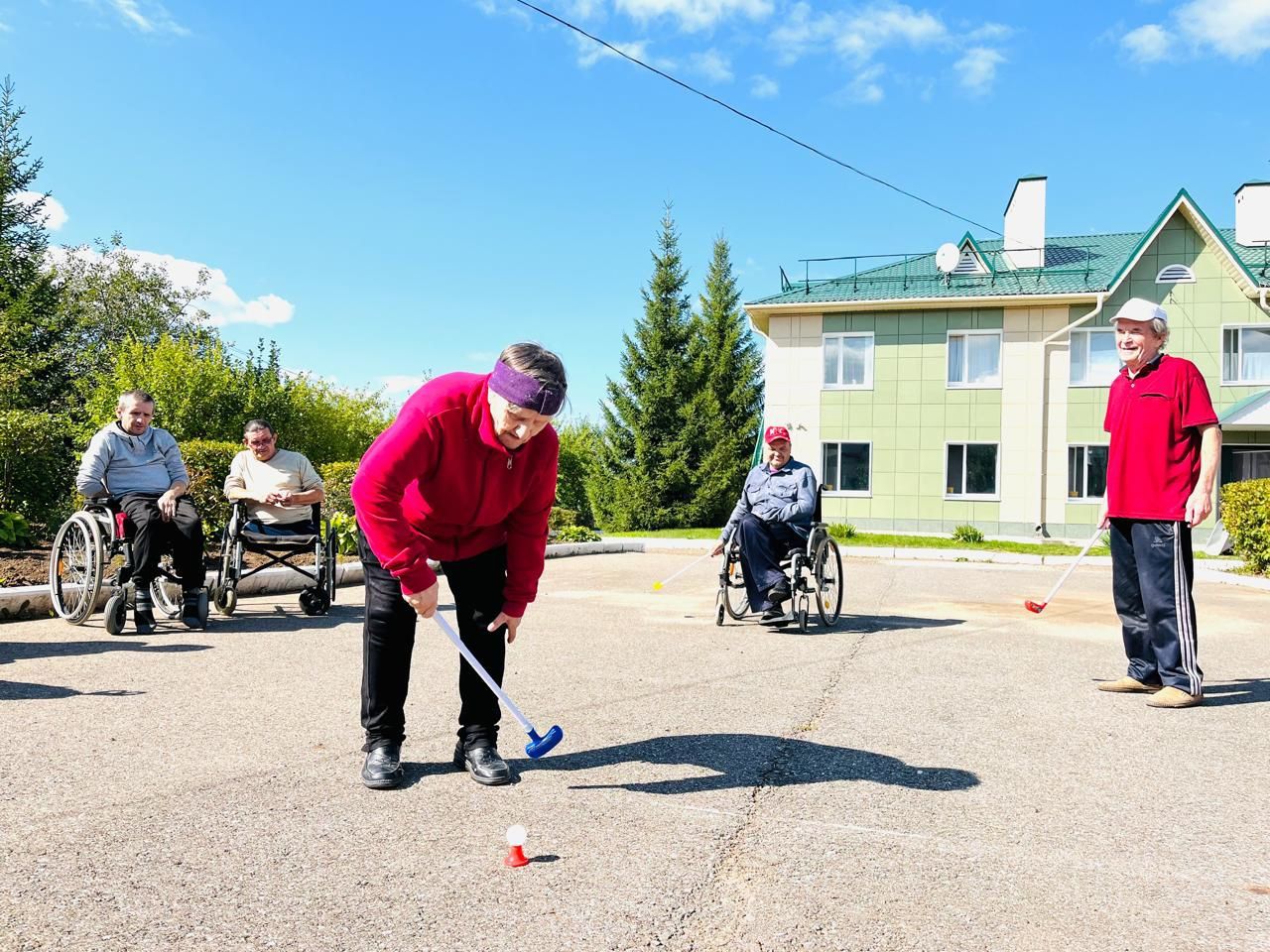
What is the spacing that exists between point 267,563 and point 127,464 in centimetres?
121

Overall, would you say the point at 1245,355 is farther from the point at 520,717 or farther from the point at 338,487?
the point at 520,717

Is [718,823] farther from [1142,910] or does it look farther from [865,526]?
[865,526]

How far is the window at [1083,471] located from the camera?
74.2 ft

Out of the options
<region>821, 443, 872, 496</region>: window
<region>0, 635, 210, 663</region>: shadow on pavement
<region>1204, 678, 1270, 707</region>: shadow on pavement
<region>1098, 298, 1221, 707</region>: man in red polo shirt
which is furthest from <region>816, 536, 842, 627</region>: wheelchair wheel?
<region>821, 443, 872, 496</region>: window

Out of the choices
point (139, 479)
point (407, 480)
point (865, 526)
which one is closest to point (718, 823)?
point (407, 480)

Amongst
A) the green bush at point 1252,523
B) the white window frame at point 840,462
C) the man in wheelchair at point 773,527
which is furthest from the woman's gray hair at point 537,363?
the white window frame at point 840,462

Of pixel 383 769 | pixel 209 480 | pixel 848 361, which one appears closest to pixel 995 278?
pixel 848 361

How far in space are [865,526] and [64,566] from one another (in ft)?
63.2

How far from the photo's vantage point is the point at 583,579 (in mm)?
11109

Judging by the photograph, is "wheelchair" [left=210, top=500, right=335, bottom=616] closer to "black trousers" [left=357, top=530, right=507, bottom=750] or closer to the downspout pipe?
"black trousers" [left=357, top=530, right=507, bottom=750]

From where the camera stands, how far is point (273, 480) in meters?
7.46

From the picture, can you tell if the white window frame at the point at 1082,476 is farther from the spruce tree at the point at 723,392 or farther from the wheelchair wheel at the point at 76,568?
the wheelchair wheel at the point at 76,568

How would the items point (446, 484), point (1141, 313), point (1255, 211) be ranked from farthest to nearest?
point (1255, 211) → point (1141, 313) → point (446, 484)

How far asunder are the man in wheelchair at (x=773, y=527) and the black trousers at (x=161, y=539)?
3.64 m
